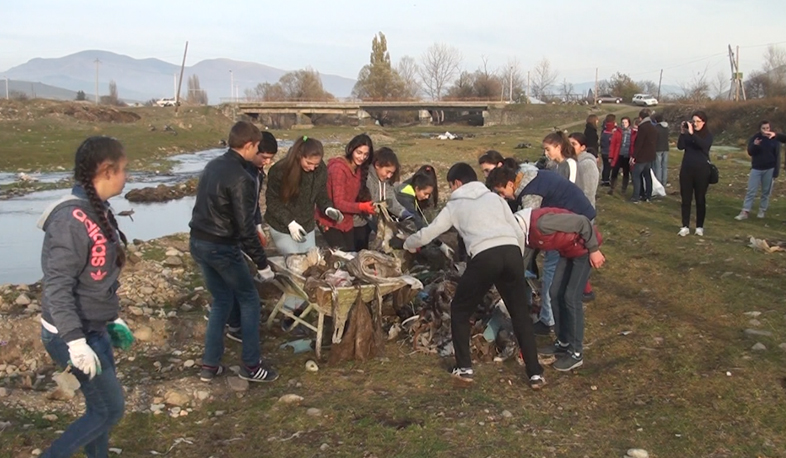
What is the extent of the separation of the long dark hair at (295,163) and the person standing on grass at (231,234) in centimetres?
93

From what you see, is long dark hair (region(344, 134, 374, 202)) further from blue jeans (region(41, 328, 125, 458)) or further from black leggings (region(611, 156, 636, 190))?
black leggings (region(611, 156, 636, 190))

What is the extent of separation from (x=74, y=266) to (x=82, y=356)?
0.41 m

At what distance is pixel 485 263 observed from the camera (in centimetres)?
439

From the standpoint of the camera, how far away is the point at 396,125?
216 ft

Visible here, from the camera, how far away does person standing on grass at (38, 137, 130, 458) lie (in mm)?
2867

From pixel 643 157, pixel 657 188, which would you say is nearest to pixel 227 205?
pixel 643 157

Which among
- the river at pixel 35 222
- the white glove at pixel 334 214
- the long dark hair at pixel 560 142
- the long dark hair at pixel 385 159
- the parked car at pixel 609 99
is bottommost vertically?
the river at pixel 35 222

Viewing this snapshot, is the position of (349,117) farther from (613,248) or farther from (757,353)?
(757,353)

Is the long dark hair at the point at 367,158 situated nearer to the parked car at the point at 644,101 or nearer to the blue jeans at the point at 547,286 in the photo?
the blue jeans at the point at 547,286

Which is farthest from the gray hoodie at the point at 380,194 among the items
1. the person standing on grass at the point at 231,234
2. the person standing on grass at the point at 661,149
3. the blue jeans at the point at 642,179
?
the person standing on grass at the point at 661,149

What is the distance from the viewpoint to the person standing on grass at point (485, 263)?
439 cm

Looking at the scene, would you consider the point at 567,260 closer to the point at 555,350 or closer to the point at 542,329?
the point at 555,350

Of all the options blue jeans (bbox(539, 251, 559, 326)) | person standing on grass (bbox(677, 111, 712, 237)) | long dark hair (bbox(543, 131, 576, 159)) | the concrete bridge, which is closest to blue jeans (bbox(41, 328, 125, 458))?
blue jeans (bbox(539, 251, 559, 326))

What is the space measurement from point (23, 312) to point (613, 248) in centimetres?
723
